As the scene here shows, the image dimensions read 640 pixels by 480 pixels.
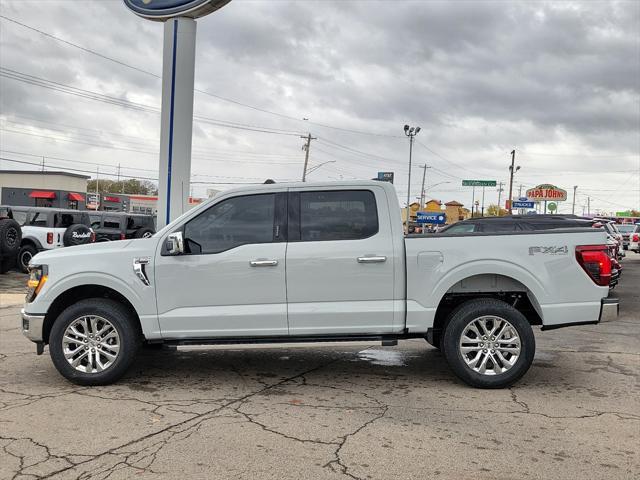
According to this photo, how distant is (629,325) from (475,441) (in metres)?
6.87

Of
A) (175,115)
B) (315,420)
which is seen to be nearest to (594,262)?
(315,420)

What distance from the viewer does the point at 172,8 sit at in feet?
46.4

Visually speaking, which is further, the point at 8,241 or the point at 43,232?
the point at 43,232

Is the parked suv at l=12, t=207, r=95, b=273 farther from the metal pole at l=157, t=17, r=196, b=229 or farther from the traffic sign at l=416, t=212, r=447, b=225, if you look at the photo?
the traffic sign at l=416, t=212, r=447, b=225

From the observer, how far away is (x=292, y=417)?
4797 millimetres

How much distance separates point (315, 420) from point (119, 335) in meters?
2.11

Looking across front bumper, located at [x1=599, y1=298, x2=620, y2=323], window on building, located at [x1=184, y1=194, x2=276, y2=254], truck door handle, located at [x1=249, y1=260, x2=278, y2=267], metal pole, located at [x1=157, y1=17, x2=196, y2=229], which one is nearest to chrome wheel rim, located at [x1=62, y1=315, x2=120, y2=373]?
window on building, located at [x1=184, y1=194, x2=276, y2=254]

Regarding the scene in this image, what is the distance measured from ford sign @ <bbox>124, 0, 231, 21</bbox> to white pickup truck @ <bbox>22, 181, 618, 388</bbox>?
32.3ft

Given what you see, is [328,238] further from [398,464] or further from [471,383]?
[398,464]

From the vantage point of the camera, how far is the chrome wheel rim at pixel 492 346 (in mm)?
5613

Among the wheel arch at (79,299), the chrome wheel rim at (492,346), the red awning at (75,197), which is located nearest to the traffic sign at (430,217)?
the red awning at (75,197)

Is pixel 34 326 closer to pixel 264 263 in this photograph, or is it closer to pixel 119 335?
pixel 119 335

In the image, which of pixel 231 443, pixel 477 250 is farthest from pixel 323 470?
pixel 477 250

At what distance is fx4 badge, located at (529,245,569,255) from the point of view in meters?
5.67
